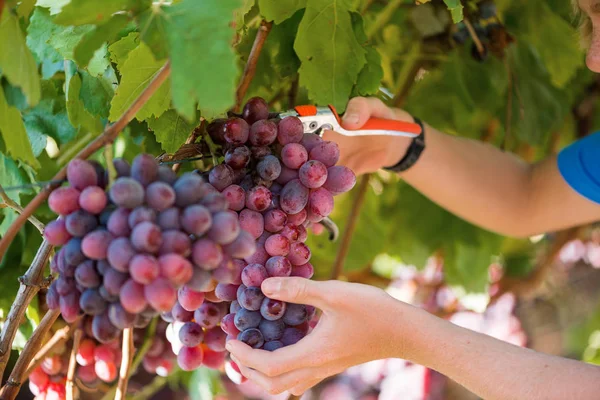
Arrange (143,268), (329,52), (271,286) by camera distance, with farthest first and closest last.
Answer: (329,52) → (271,286) → (143,268)

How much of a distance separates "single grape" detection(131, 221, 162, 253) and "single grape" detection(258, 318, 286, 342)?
0.73ft

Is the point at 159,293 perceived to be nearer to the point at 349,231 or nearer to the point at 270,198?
the point at 270,198

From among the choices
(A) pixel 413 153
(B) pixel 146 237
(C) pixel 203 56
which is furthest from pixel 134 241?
(A) pixel 413 153

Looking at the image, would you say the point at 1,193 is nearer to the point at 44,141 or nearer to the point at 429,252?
the point at 44,141

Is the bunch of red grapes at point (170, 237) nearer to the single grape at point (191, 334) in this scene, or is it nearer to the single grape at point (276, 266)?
the single grape at point (276, 266)

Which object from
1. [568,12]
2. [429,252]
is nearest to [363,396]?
[429,252]

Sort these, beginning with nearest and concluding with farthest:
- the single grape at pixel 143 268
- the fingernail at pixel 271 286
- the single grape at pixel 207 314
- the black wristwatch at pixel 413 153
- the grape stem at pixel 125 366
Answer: the single grape at pixel 143 268
the fingernail at pixel 271 286
the single grape at pixel 207 314
the grape stem at pixel 125 366
the black wristwatch at pixel 413 153

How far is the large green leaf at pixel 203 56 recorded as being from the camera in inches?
18.5

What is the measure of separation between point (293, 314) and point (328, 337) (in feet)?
0.17

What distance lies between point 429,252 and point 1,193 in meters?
1.11

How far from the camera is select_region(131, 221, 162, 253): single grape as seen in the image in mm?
461

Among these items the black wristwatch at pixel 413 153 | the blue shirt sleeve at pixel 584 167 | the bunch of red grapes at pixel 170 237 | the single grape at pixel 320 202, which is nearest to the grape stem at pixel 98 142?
the bunch of red grapes at pixel 170 237

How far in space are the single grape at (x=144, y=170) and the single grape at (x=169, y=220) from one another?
1.2 inches

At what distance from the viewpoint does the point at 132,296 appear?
0.47 metres
